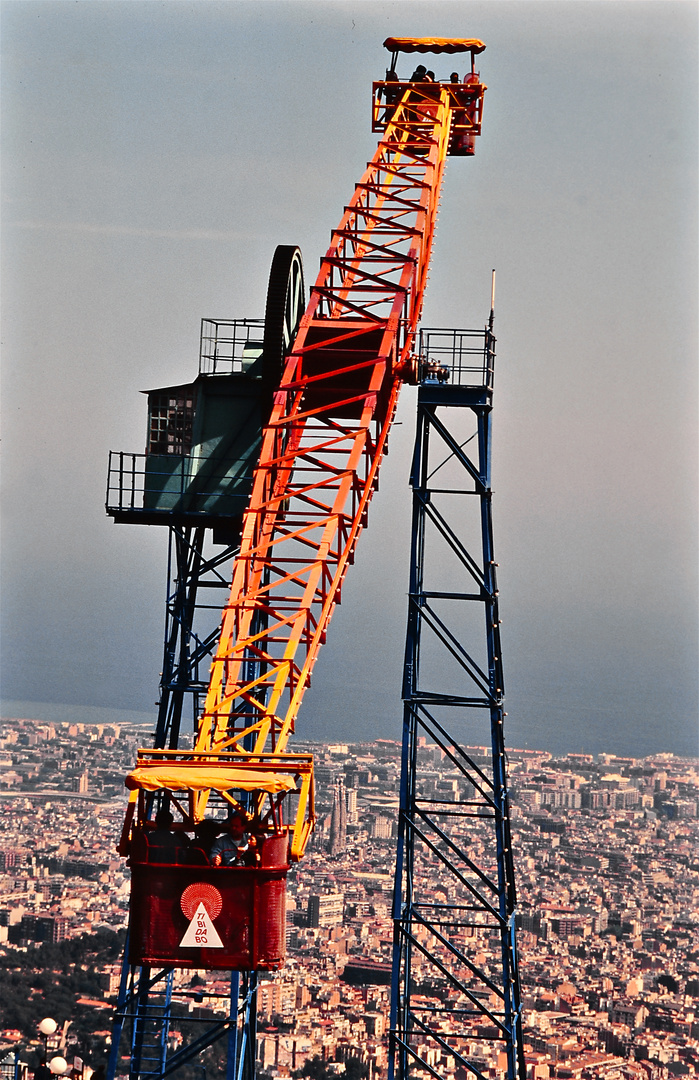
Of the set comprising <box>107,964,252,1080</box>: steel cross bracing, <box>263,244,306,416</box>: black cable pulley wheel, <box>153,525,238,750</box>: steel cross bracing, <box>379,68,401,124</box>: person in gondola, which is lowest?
<box>107,964,252,1080</box>: steel cross bracing

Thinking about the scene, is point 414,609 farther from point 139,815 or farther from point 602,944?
point 602,944

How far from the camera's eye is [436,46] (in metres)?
34.3

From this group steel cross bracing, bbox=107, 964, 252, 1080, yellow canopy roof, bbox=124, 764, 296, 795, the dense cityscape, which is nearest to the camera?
yellow canopy roof, bbox=124, 764, 296, 795

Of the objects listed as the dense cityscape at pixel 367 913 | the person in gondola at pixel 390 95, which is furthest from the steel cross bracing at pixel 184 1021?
the dense cityscape at pixel 367 913

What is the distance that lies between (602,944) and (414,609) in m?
79.2

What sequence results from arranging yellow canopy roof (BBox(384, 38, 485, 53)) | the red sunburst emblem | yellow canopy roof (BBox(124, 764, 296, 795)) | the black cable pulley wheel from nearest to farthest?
yellow canopy roof (BBox(124, 764, 296, 795)) < the red sunburst emblem < the black cable pulley wheel < yellow canopy roof (BBox(384, 38, 485, 53))

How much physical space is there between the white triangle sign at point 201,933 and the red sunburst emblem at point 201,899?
36mm

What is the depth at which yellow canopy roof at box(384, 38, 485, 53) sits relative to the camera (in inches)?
1344

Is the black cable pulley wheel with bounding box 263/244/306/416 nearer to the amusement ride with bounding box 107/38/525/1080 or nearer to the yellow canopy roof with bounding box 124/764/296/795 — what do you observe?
the amusement ride with bounding box 107/38/525/1080

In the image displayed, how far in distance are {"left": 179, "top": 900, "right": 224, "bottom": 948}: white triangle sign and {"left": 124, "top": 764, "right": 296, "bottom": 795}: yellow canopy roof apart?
1.21 meters

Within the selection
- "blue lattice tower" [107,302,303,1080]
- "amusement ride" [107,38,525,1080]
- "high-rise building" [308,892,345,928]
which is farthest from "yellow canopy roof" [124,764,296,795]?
"high-rise building" [308,892,345,928]

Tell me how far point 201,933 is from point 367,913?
90156mm

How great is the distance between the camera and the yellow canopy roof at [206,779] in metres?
18.4

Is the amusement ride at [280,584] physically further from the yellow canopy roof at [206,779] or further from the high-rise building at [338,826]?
the high-rise building at [338,826]
